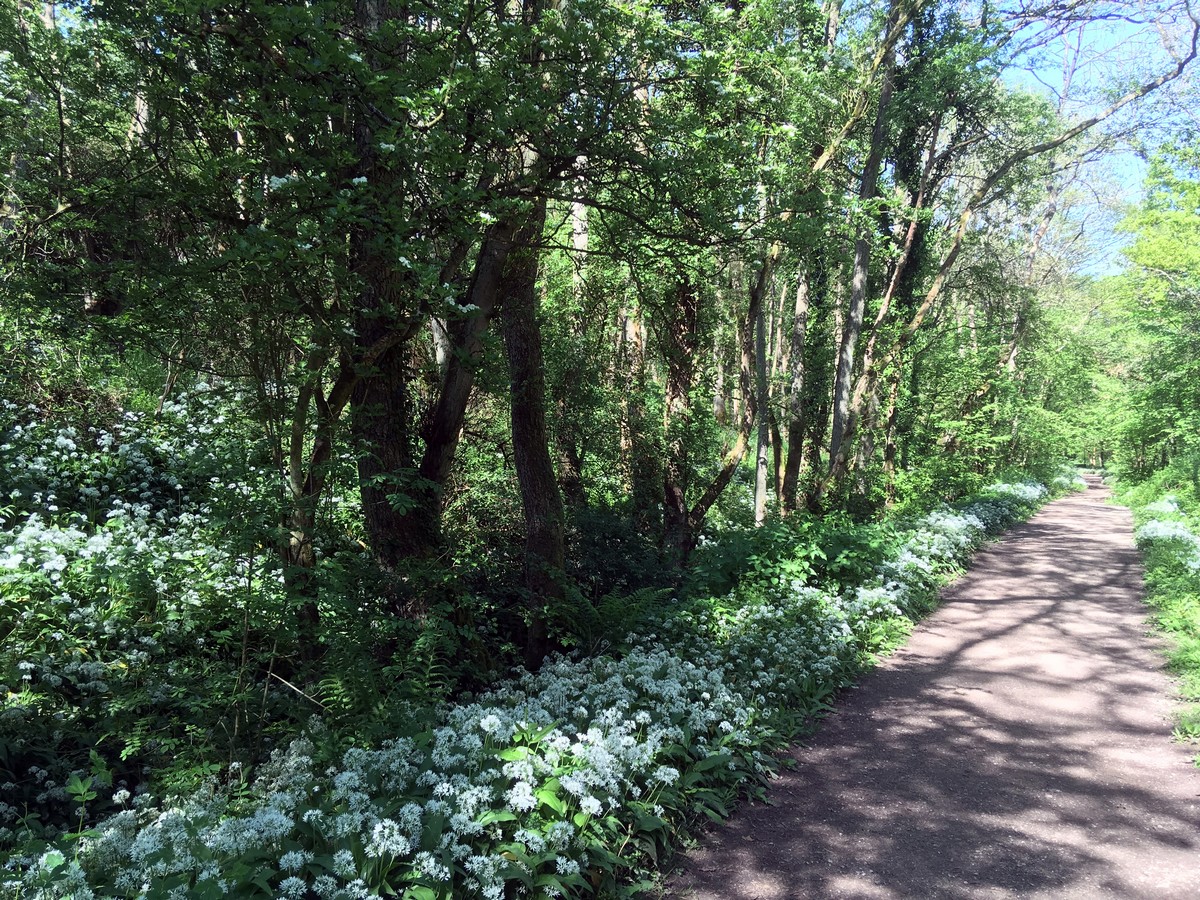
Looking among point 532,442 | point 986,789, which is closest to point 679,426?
point 532,442

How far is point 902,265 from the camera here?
15594mm

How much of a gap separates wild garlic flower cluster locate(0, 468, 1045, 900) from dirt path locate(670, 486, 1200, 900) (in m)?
0.40

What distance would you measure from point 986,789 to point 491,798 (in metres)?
3.31

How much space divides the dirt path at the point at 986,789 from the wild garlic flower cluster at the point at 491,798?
40 cm

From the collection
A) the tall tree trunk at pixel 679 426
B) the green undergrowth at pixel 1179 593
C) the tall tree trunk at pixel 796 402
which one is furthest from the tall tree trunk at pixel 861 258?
the green undergrowth at pixel 1179 593

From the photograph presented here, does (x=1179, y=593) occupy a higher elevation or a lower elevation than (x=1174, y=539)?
lower

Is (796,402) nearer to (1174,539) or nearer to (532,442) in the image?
(1174,539)

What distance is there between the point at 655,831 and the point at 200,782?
2.52 metres

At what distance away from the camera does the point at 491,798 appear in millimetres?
3332

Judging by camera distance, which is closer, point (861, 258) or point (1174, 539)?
point (1174, 539)

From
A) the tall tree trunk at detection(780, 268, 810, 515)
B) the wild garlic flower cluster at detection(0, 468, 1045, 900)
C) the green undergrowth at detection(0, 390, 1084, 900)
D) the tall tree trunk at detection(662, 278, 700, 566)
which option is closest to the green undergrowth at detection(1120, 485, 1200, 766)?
the green undergrowth at detection(0, 390, 1084, 900)

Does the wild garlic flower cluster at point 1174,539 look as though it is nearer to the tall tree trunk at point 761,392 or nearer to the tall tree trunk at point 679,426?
the tall tree trunk at point 761,392

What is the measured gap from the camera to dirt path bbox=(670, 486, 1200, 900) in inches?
143

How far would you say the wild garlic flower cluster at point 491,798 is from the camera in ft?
9.23
